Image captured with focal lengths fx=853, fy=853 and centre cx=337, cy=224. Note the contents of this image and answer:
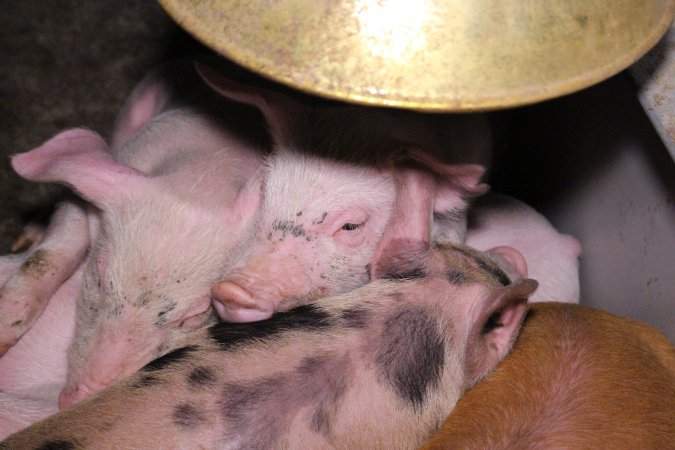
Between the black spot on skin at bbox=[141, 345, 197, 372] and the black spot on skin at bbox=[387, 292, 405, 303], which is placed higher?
the black spot on skin at bbox=[387, 292, 405, 303]

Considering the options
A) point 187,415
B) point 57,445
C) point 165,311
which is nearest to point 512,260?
point 165,311

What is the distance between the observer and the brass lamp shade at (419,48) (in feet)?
3.86

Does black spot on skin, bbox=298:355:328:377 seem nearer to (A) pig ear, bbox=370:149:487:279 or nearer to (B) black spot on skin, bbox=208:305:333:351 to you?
(B) black spot on skin, bbox=208:305:333:351

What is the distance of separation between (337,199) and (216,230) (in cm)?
25

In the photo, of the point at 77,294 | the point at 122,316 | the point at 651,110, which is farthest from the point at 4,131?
the point at 651,110

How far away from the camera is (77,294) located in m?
1.85

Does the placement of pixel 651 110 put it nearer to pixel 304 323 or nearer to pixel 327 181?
pixel 327 181

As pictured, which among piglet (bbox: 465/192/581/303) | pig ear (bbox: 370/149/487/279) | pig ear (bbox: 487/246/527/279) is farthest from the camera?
piglet (bbox: 465/192/581/303)

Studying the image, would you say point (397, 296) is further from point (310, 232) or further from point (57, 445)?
point (57, 445)

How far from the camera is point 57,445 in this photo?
1195 mm

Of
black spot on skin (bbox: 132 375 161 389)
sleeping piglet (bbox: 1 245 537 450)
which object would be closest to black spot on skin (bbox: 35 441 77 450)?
sleeping piglet (bbox: 1 245 537 450)

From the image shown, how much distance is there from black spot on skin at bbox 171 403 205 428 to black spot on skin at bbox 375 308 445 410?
30 centimetres

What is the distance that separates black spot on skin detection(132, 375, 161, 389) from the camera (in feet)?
4.25

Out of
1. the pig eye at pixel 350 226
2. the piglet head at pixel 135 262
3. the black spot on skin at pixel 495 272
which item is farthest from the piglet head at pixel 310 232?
the black spot on skin at pixel 495 272
